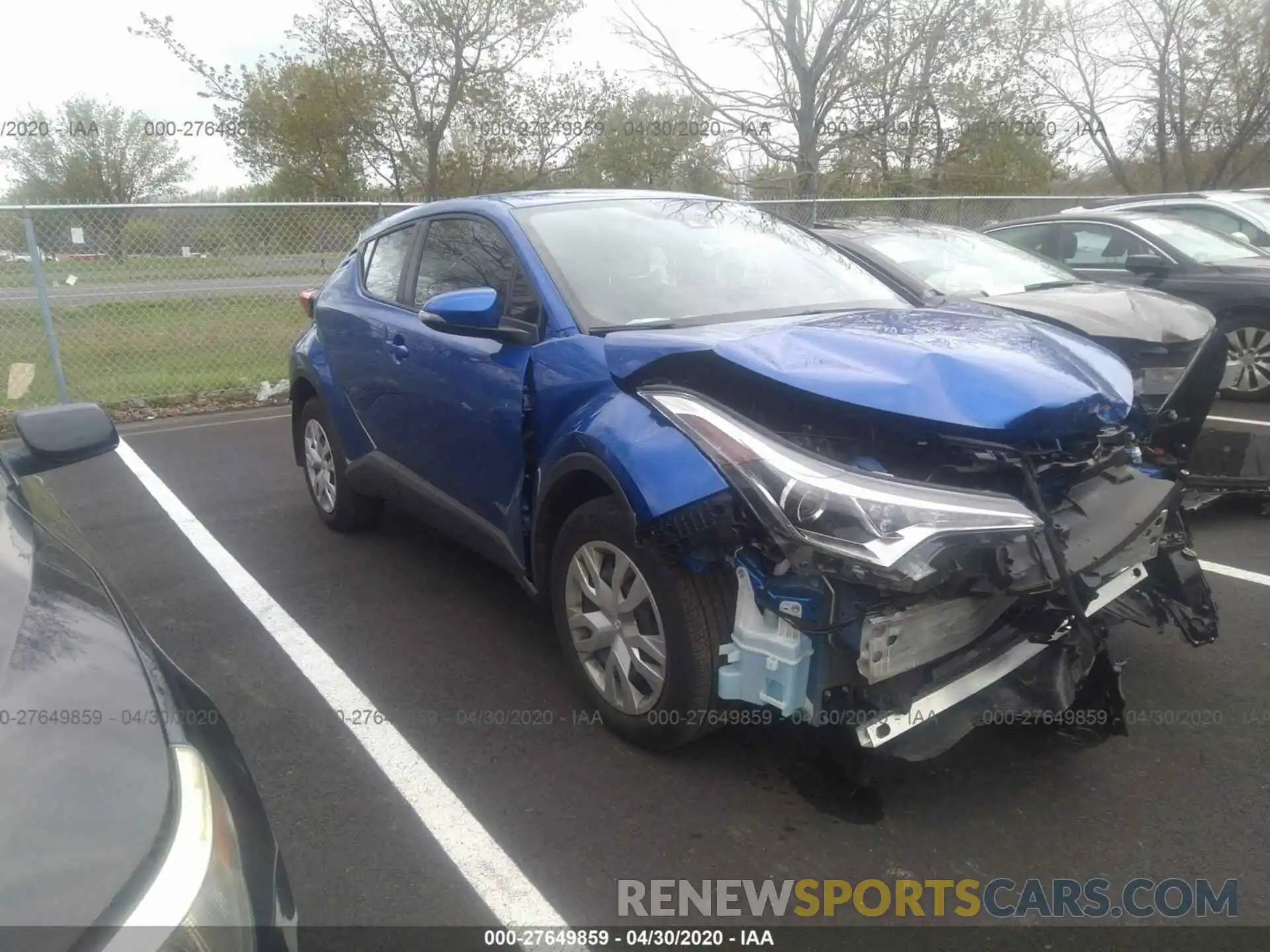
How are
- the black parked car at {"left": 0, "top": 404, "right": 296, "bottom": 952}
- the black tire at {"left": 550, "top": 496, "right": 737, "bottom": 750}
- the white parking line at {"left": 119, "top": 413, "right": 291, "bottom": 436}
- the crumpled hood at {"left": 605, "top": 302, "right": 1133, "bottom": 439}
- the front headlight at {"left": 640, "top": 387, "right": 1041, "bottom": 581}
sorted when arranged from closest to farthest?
1. the black parked car at {"left": 0, "top": 404, "right": 296, "bottom": 952}
2. the front headlight at {"left": 640, "top": 387, "right": 1041, "bottom": 581}
3. the crumpled hood at {"left": 605, "top": 302, "right": 1133, "bottom": 439}
4. the black tire at {"left": 550, "top": 496, "right": 737, "bottom": 750}
5. the white parking line at {"left": 119, "top": 413, "right": 291, "bottom": 436}

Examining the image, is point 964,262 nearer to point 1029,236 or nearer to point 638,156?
point 1029,236

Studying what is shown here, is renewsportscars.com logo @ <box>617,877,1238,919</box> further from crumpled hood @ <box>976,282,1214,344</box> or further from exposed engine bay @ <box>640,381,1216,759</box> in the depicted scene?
crumpled hood @ <box>976,282,1214,344</box>

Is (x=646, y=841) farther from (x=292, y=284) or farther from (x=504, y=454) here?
(x=292, y=284)

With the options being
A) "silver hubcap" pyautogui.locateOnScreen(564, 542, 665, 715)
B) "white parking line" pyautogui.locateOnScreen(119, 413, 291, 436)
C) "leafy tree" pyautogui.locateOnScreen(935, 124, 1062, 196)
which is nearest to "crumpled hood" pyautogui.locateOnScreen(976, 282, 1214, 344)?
"silver hubcap" pyautogui.locateOnScreen(564, 542, 665, 715)

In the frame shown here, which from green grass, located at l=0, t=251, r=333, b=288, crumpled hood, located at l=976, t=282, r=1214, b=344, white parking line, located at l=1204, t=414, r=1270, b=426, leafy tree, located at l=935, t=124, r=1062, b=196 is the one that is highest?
leafy tree, located at l=935, t=124, r=1062, b=196

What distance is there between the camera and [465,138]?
17.8 m

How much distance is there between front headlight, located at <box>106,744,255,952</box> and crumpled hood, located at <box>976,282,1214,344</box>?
406cm

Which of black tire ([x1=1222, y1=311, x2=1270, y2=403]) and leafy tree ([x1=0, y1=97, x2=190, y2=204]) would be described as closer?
black tire ([x1=1222, y1=311, x2=1270, y2=403])

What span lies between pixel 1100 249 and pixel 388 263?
20.9ft

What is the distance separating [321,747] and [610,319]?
5.63 feet

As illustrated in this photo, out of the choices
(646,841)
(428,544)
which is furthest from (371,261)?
(646,841)

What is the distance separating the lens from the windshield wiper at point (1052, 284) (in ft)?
19.3

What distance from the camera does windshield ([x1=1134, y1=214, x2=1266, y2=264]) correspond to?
25.8ft

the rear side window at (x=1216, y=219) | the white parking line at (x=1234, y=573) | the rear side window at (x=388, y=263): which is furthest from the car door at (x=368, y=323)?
the rear side window at (x=1216, y=219)
